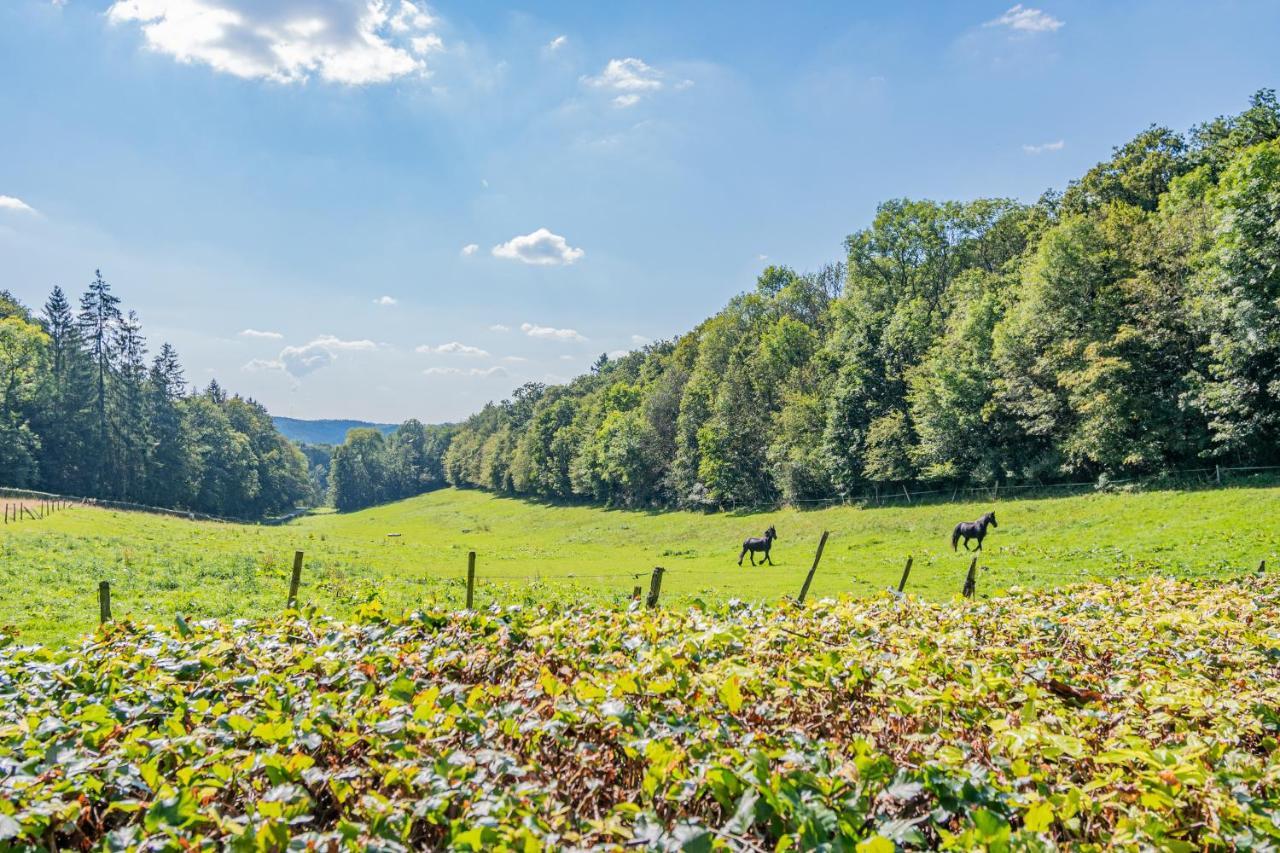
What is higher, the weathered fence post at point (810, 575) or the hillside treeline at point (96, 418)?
the hillside treeline at point (96, 418)

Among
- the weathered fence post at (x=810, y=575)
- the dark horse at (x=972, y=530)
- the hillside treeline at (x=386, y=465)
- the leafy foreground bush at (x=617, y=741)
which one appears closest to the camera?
the leafy foreground bush at (x=617, y=741)

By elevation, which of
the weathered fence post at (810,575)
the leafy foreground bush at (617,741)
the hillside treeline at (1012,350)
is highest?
the hillside treeline at (1012,350)

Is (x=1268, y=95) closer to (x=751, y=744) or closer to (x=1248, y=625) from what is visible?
(x=1248, y=625)

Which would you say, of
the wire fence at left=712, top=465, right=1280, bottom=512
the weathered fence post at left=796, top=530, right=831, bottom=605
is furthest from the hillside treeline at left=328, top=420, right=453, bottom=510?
the weathered fence post at left=796, top=530, right=831, bottom=605

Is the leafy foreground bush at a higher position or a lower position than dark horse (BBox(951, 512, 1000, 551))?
higher

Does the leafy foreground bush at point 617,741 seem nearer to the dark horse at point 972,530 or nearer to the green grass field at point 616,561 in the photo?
the green grass field at point 616,561

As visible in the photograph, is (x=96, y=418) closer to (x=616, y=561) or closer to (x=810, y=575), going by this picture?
(x=616, y=561)

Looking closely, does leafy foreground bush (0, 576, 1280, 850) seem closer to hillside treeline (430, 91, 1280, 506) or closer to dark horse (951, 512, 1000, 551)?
dark horse (951, 512, 1000, 551)

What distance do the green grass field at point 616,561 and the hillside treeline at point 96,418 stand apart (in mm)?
37849

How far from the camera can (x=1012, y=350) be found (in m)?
43.4

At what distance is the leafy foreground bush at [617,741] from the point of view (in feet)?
9.43

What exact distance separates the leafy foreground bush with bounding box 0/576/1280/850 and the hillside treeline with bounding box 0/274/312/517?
8597cm

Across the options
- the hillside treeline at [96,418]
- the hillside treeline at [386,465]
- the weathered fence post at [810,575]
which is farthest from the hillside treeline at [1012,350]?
the hillside treeline at [386,465]

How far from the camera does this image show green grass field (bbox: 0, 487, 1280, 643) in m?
18.9
